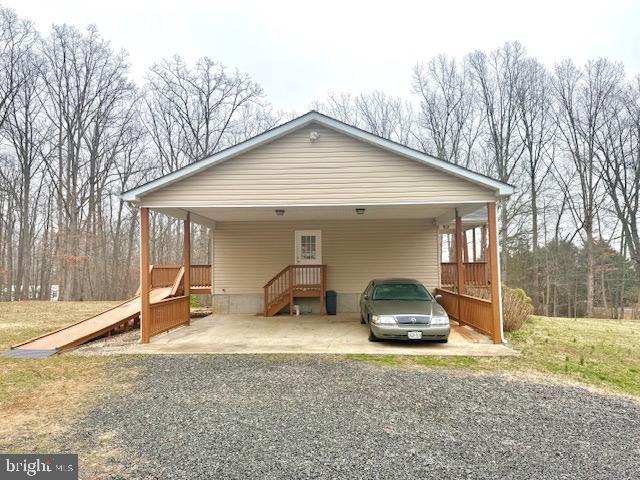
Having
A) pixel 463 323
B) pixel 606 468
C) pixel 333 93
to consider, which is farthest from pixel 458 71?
pixel 606 468

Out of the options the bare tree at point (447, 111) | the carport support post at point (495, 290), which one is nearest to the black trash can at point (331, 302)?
the carport support post at point (495, 290)

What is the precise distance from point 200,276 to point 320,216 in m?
4.93

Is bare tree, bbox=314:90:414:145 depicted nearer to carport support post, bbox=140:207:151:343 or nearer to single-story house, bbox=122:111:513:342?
single-story house, bbox=122:111:513:342

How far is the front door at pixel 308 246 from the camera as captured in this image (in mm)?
12984

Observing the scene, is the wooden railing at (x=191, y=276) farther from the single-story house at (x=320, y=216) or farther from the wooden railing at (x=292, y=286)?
the wooden railing at (x=292, y=286)

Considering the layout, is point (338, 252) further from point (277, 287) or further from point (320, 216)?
point (277, 287)

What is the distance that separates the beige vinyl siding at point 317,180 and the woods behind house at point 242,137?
16.1 m

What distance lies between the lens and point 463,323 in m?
10.1

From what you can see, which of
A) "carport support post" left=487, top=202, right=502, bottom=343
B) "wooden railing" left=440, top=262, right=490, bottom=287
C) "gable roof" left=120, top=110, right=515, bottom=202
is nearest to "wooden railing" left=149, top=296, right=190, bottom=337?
"gable roof" left=120, top=110, right=515, bottom=202

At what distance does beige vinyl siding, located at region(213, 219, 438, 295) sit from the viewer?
41.9ft

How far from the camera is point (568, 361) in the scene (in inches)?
265

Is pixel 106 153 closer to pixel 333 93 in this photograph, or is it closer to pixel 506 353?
pixel 333 93

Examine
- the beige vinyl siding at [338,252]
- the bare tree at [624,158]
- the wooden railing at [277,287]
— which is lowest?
the wooden railing at [277,287]

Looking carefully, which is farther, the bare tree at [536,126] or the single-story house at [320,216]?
the bare tree at [536,126]
